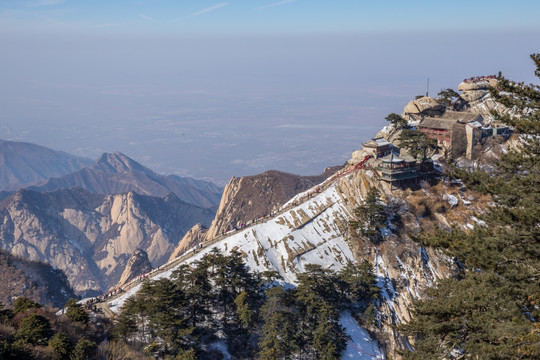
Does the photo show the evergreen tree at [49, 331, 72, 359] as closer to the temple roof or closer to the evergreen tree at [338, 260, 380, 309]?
the evergreen tree at [338, 260, 380, 309]

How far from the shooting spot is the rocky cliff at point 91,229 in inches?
6196

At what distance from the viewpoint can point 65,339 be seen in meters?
33.3

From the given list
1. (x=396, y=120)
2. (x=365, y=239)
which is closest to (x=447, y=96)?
(x=396, y=120)

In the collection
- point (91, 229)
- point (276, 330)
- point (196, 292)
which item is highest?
point (196, 292)

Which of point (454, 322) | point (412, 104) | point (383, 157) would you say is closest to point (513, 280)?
point (454, 322)

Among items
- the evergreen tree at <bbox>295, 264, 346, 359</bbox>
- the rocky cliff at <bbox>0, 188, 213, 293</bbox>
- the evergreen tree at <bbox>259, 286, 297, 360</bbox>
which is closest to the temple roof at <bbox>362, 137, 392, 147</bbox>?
the evergreen tree at <bbox>295, 264, 346, 359</bbox>

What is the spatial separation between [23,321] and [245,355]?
66.4 ft

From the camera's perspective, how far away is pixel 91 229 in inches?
7057

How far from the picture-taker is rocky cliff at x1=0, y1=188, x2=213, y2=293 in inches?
6196

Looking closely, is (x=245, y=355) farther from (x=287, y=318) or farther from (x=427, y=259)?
(x=427, y=259)

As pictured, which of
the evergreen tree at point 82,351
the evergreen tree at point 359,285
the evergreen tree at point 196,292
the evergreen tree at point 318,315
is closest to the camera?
the evergreen tree at point 82,351

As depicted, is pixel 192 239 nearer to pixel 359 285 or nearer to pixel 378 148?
pixel 378 148

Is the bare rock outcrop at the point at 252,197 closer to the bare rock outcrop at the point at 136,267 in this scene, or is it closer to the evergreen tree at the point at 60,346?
the bare rock outcrop at the point at 136,267

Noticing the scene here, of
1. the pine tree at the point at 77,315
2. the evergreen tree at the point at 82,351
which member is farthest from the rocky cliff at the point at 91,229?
the evergreen tree at the point at 82,351
